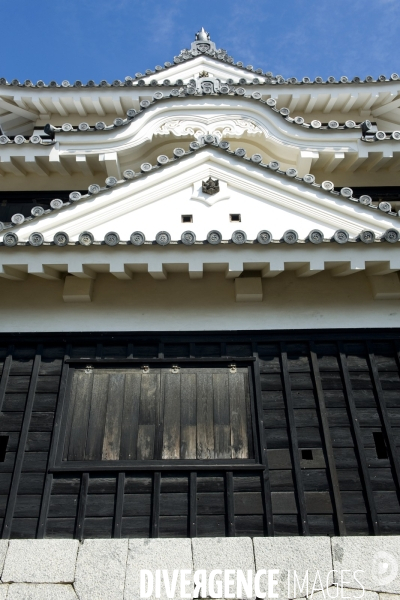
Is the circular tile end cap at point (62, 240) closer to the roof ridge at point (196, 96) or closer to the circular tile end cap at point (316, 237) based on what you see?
the circular tile end cap at point (316, 237)

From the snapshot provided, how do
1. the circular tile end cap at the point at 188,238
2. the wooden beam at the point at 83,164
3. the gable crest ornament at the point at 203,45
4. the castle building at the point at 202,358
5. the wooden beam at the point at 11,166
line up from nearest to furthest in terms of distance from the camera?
the castle building at the point at 202,358
the circular tile end cap at the point at 188,238
the wooden beam at the point at 11,166
the wooden beam at the point at 83,164
the gable crest ornament at the point at 203,45

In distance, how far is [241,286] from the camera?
5559 millimetres

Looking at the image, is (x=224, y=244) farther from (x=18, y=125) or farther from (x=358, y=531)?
(x=18, y=125)

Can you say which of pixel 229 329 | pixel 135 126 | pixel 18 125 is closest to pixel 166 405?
pixel 229 329

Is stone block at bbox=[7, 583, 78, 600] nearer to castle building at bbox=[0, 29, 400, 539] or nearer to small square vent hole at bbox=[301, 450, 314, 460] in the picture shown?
castle building at bbox=[0, 29, 400, 539]

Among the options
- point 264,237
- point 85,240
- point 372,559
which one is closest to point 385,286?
point 264,237

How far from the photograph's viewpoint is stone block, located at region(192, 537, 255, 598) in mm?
4102

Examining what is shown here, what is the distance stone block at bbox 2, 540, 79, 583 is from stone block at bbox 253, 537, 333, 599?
6.18 ft

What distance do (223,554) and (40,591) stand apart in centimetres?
182

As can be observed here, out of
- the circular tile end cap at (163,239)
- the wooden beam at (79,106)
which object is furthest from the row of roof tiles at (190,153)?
the wooden beam at (79,106)

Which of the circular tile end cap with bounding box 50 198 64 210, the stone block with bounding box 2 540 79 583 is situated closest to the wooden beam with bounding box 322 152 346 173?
the circular tile end cap with bounding box 50 198 64 210

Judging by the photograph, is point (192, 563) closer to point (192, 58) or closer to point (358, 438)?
point (358, 438)

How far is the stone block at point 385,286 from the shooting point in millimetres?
5570

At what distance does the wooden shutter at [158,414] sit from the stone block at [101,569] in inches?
34.5
